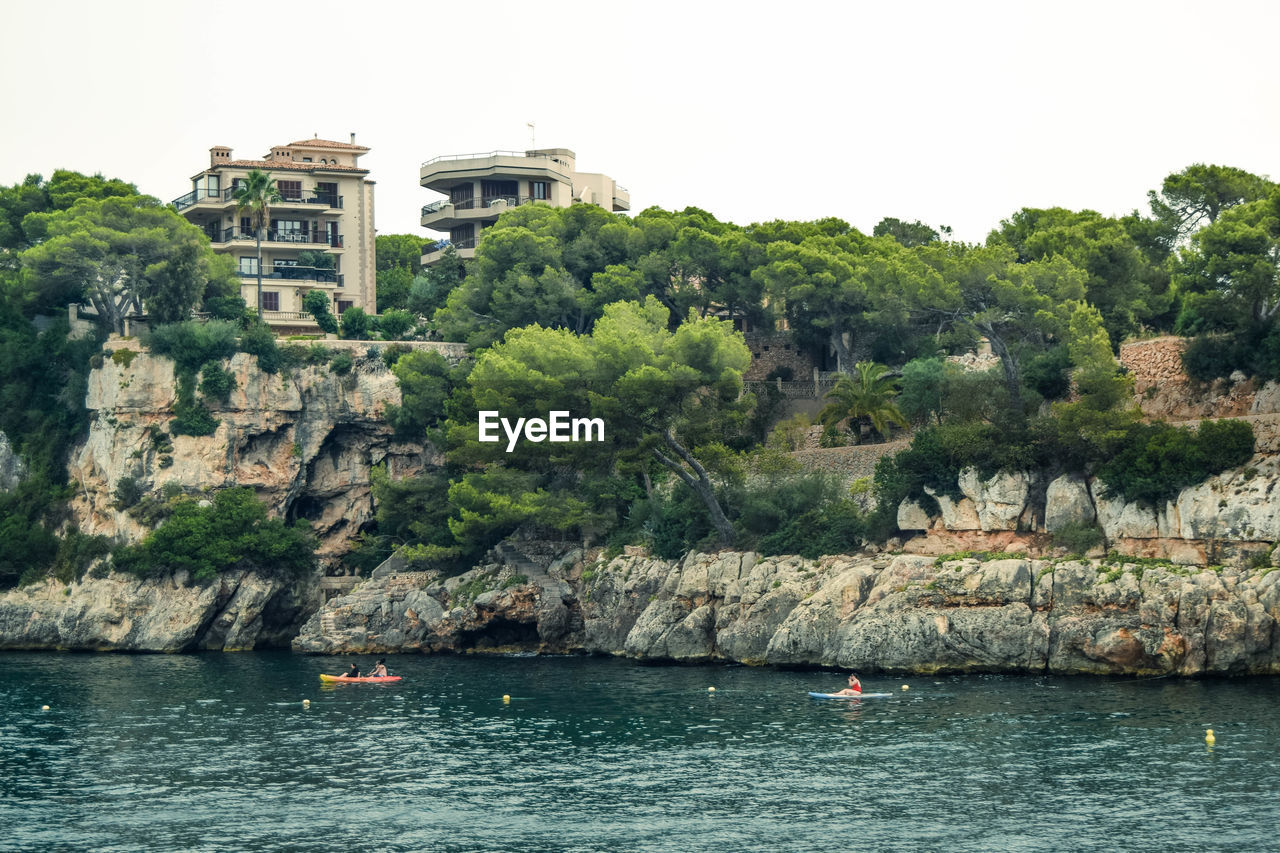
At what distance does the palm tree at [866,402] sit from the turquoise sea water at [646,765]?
1918 cm

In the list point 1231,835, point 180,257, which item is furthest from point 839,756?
point 180,257

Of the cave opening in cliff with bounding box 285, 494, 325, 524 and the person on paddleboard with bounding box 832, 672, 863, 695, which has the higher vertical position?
the cave opening in cliff with bounding box 285, 494, 325, 524

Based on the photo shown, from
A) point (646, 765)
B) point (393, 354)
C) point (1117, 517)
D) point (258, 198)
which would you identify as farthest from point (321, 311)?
point (646, 765)

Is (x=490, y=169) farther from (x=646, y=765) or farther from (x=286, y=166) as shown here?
(x=646, y=765)

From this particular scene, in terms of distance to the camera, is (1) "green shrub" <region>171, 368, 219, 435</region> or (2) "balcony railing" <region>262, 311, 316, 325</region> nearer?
(1) "green shrub" <region>171, 368, 219, 435</region>

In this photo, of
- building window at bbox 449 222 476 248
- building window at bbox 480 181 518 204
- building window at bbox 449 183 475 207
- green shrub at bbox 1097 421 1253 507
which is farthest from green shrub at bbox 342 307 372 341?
green shrub at bbox 1097 421 1253 507

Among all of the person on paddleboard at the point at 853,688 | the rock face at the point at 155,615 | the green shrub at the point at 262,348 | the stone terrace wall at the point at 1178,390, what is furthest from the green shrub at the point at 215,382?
the stone terrace wall at the point at 1178,390

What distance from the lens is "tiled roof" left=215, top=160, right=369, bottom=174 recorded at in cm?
12375

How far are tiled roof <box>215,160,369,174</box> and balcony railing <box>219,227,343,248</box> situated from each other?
4.53 metres

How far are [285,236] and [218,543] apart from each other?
33003 mm

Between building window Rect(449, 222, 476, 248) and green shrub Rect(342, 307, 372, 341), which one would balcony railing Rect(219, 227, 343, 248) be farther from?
green shrub Rect(342, 307, 372, 341)

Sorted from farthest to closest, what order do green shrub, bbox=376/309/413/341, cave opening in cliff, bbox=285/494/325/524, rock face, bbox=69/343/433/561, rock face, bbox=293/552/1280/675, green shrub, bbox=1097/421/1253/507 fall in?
green shrub, bbox=376/309/413/341
cave opening in cliff, bbox=285/494/325/524
rock face, bbox=69/343/433/561
green shrub, bbox=1097/421/1253/507
rock face, bbox=293/552/1280/675

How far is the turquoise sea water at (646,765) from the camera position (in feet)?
160

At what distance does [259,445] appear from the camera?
105m
